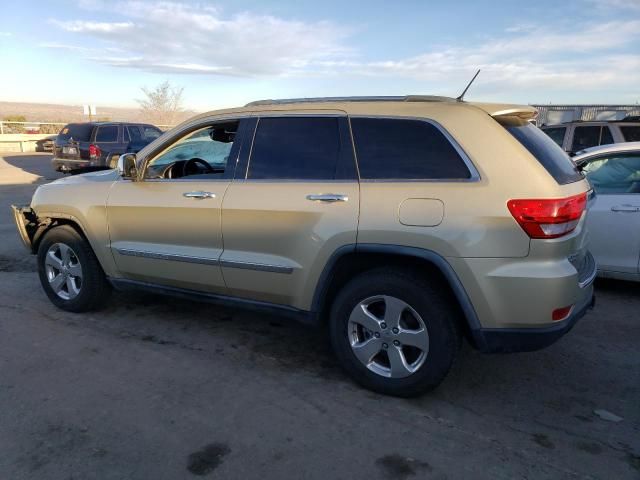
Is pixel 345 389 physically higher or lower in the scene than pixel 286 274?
lower

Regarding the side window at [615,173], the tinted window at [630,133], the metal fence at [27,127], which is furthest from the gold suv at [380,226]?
the metal fence at [27,127]

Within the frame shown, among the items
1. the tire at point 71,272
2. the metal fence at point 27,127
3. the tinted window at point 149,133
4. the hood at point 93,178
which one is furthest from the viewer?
the metal fence at point 27,127

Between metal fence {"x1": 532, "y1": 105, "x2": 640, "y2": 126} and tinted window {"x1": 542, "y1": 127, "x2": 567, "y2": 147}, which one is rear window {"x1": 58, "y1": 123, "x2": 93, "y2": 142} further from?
metal fence {"x1": 532, "y1": 105, "x2": 640, "y2": 126}

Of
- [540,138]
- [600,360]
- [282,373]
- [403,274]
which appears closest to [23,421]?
[282,373]

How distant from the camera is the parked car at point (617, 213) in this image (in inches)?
200

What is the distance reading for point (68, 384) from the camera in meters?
3.50

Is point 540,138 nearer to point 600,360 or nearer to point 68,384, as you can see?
point 600,360

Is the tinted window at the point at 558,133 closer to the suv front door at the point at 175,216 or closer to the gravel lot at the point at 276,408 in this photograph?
the gravel lot at the point at 276,408

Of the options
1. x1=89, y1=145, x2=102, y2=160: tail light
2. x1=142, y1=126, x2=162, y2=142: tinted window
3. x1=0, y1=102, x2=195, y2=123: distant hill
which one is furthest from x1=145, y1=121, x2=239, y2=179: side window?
x1=0, y1=102, x2=195, y2=123: distant hill

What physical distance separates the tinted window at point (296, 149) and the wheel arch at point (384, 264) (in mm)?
540

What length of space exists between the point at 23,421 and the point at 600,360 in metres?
3.87

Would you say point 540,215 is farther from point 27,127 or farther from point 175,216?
point 27,127

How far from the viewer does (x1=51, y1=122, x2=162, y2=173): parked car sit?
15438 mm

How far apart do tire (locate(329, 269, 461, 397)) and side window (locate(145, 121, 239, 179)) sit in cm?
147
